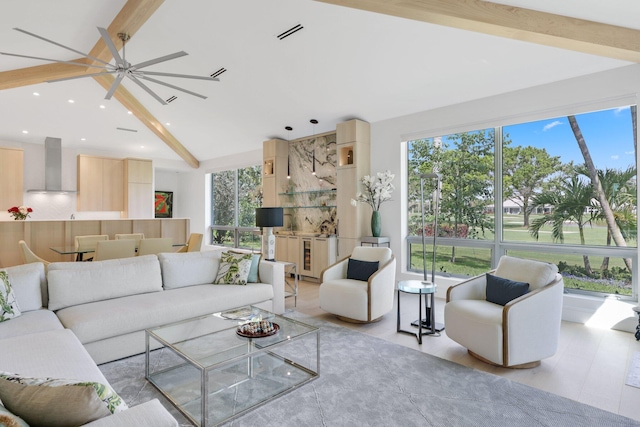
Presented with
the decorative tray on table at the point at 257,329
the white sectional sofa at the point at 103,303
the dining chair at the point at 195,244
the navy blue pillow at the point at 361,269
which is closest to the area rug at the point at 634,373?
the navy blue pillow at the point at 361,269

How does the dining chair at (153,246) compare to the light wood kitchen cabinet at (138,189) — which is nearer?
the dining chair at (153,246)

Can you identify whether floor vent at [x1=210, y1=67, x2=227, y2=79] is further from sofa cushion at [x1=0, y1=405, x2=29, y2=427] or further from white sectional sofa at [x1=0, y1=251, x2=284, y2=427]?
sofa cushion at [x1=0, y1=405, x2=29, y2=427]

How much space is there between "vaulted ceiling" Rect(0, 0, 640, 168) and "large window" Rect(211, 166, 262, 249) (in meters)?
2.17

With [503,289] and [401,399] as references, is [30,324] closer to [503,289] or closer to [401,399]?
[401,399]

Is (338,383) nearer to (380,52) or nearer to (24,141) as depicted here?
(380,52)

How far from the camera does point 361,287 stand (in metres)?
3.90

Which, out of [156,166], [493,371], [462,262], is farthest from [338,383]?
[156,166]

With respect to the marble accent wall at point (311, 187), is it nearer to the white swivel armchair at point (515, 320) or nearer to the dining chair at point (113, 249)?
the dining chair at point (113, 249)

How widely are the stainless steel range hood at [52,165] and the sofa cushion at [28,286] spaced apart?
20.2 ft

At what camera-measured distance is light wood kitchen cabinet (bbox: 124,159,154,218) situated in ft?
29.2

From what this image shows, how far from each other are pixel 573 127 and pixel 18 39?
7.26 meters

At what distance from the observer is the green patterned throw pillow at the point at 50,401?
3.58ft

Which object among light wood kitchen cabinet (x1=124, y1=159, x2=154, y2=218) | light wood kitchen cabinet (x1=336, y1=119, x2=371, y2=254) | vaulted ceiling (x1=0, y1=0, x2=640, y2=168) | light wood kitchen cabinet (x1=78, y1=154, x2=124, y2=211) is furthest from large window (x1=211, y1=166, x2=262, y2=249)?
light wood kitchen cabinet (x1=336, y1=119, x2=371, y2=254)

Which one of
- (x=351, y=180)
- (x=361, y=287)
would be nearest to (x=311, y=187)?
(x=351, y=180)
